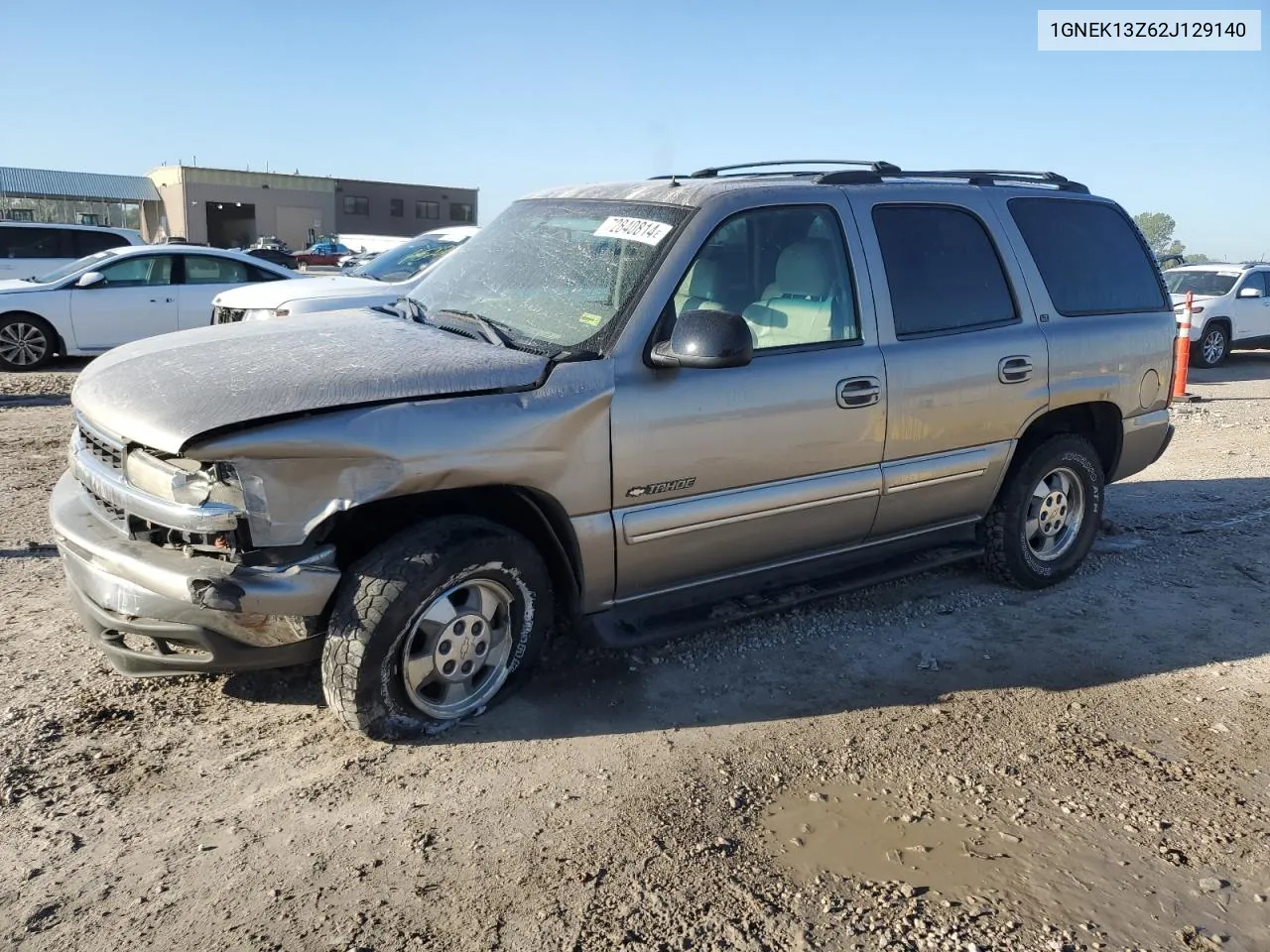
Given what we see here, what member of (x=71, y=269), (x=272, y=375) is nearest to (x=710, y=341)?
(x=272, y=375)

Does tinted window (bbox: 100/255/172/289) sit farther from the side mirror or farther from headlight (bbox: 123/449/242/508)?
the side mirror

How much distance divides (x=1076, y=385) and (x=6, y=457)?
23.8 feet

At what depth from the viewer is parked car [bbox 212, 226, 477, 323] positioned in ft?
27.6

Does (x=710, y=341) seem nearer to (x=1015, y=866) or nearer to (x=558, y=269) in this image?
(x=558, y=269)

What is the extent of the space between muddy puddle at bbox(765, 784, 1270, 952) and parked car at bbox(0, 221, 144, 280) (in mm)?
14544

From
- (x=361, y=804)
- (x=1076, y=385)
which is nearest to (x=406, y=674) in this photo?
(x=361, y=804)

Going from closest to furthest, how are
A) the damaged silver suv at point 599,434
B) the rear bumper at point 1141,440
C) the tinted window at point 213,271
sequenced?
the damaged silver suv at point 599,434, the rear bumper at point 1141,440, the tinted window at point 213,271

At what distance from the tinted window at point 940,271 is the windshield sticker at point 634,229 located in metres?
1.08

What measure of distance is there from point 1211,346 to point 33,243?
17915 mm

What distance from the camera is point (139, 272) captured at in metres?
12.3

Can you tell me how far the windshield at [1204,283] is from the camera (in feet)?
52.9

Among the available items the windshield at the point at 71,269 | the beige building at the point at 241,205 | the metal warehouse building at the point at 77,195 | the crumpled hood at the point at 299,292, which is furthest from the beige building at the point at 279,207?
the crumpled hood at the point at 299,292

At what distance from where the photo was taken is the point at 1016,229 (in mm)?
5062

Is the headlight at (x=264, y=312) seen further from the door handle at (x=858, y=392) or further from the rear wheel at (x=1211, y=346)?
the rear wheel at (x=1211, y=346)
